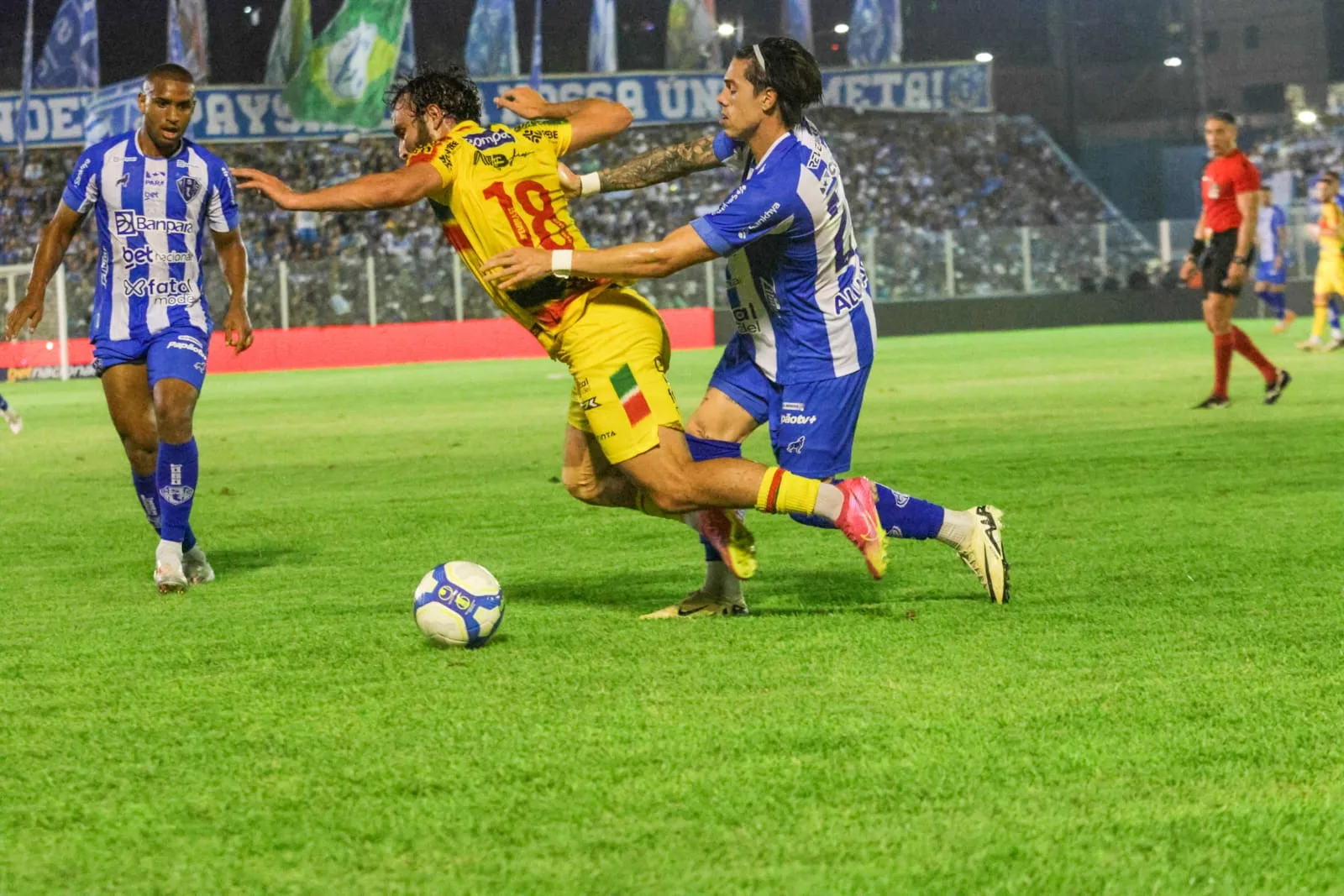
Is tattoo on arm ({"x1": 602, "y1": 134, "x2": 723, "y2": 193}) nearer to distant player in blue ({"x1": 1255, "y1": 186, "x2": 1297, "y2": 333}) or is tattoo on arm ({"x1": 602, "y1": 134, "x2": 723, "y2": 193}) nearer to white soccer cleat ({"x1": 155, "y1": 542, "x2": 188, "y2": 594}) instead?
white soccer cleat ({"x1": 155, "y1": 542, "x2": 188, "y2": 594})

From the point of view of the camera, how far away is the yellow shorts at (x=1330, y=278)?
23953 millimetres

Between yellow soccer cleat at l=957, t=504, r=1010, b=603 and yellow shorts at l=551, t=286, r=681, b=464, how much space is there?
106 cm

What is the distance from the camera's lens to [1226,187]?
14680mm

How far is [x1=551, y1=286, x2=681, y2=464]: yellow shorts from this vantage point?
18.9ft

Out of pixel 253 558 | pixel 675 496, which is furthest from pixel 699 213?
pixel 675 496

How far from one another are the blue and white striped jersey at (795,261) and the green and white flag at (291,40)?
29.9 m

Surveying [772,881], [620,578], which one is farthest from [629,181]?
[772,881]

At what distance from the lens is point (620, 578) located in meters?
6.98

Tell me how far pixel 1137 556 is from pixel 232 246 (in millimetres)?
3994

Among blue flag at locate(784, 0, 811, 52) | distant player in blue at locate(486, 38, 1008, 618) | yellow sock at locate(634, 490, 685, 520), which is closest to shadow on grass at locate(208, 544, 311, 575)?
yellow sock at locate(634, 490, 685, 520)

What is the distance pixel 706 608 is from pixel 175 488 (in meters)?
2.47

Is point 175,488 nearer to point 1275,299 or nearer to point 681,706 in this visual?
point 681,706

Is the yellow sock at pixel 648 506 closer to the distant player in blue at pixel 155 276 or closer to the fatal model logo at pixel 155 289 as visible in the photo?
the distant player in blue at pixel 155 276

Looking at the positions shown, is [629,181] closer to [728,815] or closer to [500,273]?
[500,273]
